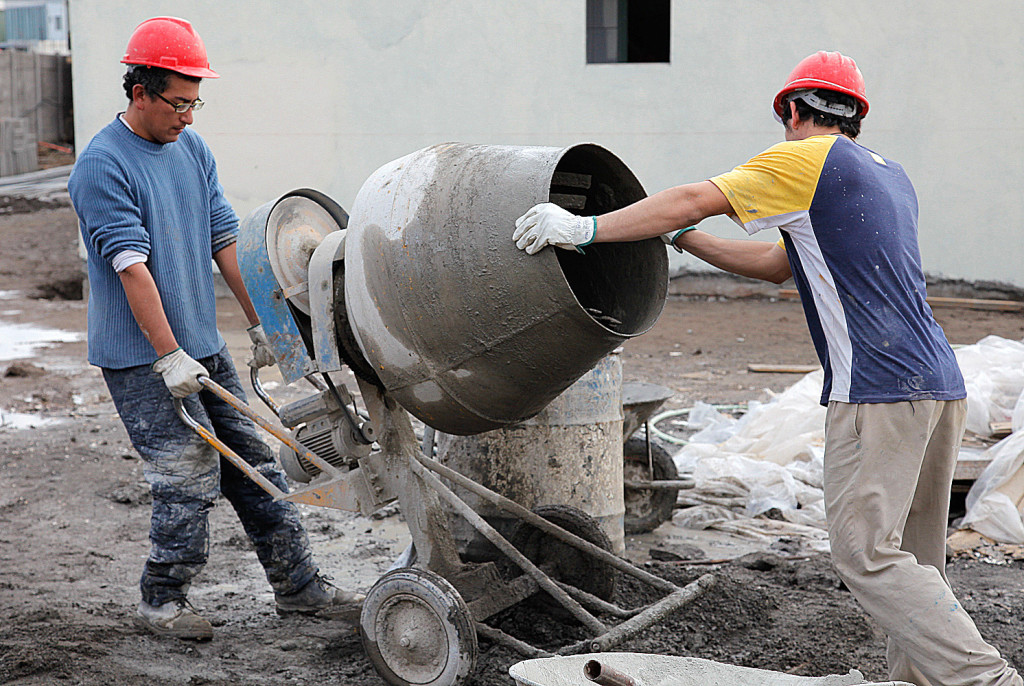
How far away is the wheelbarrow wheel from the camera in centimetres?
464

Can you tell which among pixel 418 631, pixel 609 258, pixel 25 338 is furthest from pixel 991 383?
pixel 25 338

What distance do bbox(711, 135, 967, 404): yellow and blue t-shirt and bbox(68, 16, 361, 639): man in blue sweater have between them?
172 cm

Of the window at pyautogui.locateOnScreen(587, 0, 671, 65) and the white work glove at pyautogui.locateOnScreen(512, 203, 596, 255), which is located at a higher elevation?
the window at pyautogui.locateOnScreen(587, 0, 671, 65)

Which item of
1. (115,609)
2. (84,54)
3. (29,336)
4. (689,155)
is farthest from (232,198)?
(115,609)

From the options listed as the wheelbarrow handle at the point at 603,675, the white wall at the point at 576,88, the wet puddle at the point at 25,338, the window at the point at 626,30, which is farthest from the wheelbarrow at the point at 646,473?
the window at the point at 626,30

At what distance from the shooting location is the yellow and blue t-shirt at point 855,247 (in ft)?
8.31

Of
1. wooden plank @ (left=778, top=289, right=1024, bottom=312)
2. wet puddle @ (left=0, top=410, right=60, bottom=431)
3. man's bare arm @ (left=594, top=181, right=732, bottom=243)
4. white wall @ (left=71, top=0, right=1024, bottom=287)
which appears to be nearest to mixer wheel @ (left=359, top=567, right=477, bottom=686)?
man's bare arm @ (left=594, top=181, right=732, bottom=243)

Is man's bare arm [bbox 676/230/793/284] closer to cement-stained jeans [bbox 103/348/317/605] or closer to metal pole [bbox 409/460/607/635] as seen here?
metal pole [bbox 409/460/607/635]

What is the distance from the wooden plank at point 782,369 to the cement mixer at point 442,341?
4545 mm

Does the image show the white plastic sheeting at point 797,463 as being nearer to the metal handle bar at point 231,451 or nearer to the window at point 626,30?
the metal handle bar at point 231,451

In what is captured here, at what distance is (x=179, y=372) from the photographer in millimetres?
3189

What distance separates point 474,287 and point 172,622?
1.73 metres

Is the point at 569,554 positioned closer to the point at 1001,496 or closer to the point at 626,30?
the point at 1001,496

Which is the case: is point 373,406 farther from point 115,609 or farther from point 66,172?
point 66,172
